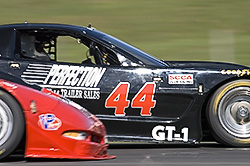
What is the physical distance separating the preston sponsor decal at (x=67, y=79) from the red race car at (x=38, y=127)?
130cm

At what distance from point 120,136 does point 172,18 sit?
11835 millimetres

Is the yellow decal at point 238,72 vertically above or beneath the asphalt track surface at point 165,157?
above

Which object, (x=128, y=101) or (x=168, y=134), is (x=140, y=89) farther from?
(x=168, y=134)

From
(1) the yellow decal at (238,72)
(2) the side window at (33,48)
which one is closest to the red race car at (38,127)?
(2) the side window at (33,48)

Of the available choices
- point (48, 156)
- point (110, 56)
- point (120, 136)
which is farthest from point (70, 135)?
point (110, 56)

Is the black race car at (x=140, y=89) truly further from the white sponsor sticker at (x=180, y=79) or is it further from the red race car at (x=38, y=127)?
the red race car at (x=38, y=127)

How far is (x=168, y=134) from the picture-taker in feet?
23.6

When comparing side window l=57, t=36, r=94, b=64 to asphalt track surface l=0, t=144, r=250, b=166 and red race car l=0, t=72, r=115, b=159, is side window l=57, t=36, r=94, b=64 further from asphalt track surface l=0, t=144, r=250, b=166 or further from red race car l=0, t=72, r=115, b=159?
red race car l=0, t=72, r=115, b=159

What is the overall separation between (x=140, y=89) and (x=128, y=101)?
19 centimetres

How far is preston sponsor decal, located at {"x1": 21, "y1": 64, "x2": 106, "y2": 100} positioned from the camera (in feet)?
23.4

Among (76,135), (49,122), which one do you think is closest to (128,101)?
(76,135)

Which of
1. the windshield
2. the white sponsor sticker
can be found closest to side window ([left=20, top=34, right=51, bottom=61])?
the windshield

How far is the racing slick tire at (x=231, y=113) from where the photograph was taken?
288 inches

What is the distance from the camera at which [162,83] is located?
7.23 meters
